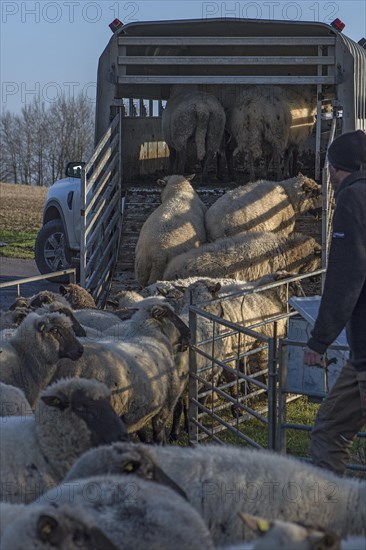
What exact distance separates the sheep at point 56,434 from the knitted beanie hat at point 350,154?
197cm

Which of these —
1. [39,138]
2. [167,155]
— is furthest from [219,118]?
[39,138]

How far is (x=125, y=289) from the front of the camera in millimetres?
13812

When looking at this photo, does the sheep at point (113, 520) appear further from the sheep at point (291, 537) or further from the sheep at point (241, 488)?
the sheep at point (291, 537)

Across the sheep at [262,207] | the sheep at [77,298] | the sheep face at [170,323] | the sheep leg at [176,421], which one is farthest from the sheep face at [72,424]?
the sheep at [262,207]

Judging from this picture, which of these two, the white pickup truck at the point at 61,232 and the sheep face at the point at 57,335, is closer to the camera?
the sheep face at the point at 57,335

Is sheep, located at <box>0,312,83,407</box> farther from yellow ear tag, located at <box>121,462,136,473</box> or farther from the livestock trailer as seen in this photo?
the livestock trailer

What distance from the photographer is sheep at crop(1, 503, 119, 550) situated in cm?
370

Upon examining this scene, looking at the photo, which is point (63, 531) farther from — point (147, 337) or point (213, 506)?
point (147, 337)

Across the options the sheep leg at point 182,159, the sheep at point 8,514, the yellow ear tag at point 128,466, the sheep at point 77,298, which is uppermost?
the sheep leg at point 182,159

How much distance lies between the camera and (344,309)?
5.66m

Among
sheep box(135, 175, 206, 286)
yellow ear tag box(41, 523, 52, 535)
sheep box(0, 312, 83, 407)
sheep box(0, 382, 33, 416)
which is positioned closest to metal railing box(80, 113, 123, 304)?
sheep box(135, 175, 206, 286)

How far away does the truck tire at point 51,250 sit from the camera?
675 inches

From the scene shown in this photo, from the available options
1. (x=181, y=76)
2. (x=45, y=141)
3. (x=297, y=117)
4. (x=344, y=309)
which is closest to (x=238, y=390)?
(x=344, y=309)

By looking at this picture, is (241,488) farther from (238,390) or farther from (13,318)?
(13,318)
